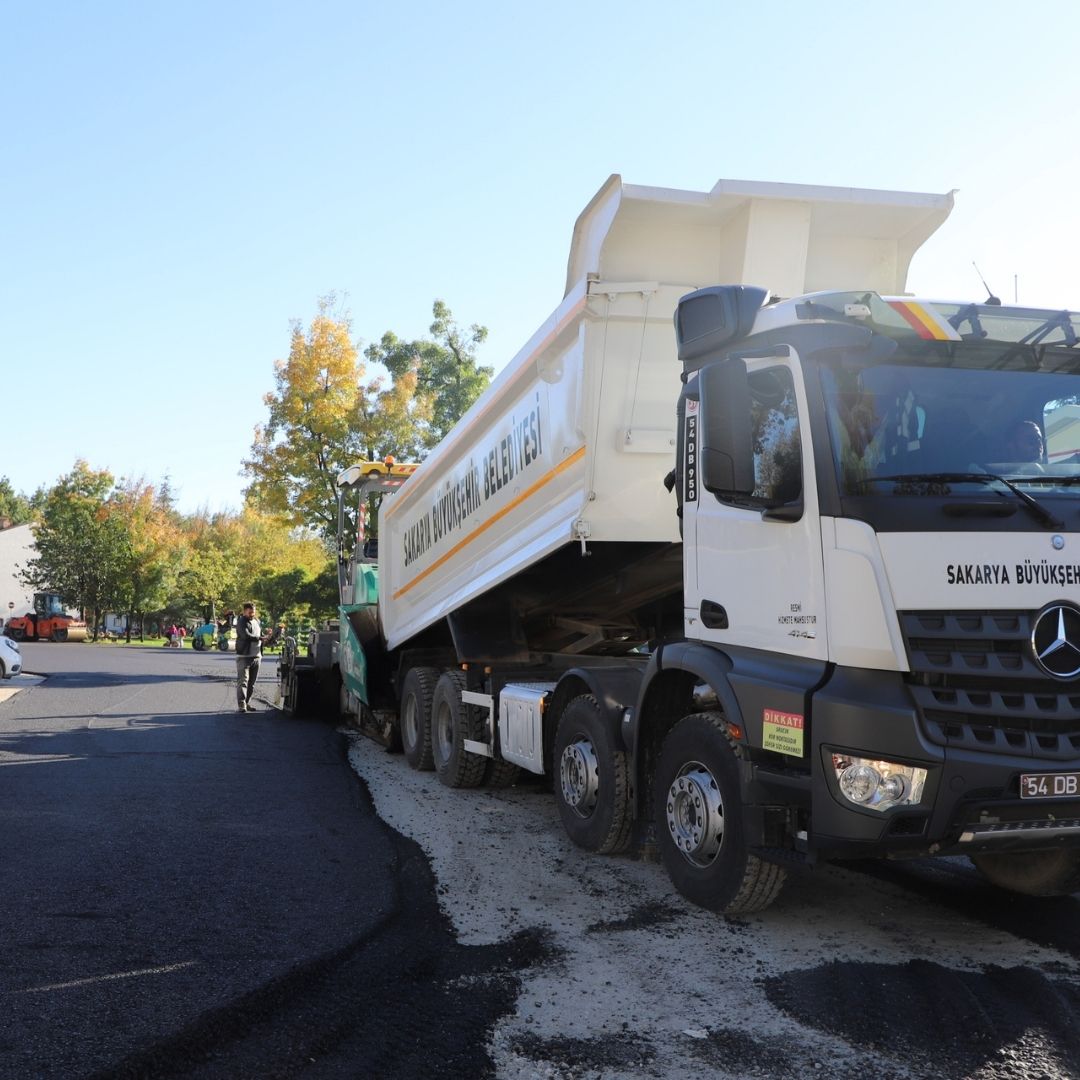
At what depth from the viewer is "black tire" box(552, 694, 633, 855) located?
242 inches

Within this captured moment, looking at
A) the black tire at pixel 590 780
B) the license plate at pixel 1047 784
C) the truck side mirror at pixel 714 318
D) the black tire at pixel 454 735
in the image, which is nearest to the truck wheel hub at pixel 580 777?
the black tire at pixel 590 780

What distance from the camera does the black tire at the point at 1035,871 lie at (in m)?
5.28

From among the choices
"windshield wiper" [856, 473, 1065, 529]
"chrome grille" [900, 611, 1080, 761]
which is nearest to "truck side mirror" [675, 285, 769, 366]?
"windshield wiper" [856, 473, 1065, 529]

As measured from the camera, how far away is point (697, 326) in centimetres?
532

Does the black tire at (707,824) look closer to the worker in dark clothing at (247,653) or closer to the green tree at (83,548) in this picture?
the worker in dark clothing at (247,653)

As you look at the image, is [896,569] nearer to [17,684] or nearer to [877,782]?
[877,782]

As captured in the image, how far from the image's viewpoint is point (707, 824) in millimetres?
5086

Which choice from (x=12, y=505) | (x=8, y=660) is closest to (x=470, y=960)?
(x=8, y=660)

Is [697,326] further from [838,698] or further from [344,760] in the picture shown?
[344,760]

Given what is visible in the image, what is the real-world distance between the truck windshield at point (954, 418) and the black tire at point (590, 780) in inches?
94.5

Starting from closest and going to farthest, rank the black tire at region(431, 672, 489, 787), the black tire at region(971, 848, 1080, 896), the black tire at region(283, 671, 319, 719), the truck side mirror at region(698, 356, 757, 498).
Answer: the truck side mirror at region(698, 356, 757, 498)
the black tire at region(971, 848, 1080, 896)
the black tire at region(431, 672, 489, 787)
the black tire at region(283, 671, 319, 719)

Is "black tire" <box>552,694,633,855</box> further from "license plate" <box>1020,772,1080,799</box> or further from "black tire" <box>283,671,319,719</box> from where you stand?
"black tire" <box>283,671,319,719</box>

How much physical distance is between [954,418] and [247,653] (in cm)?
1303

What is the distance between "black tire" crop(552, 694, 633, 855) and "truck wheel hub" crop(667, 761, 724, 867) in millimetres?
789
